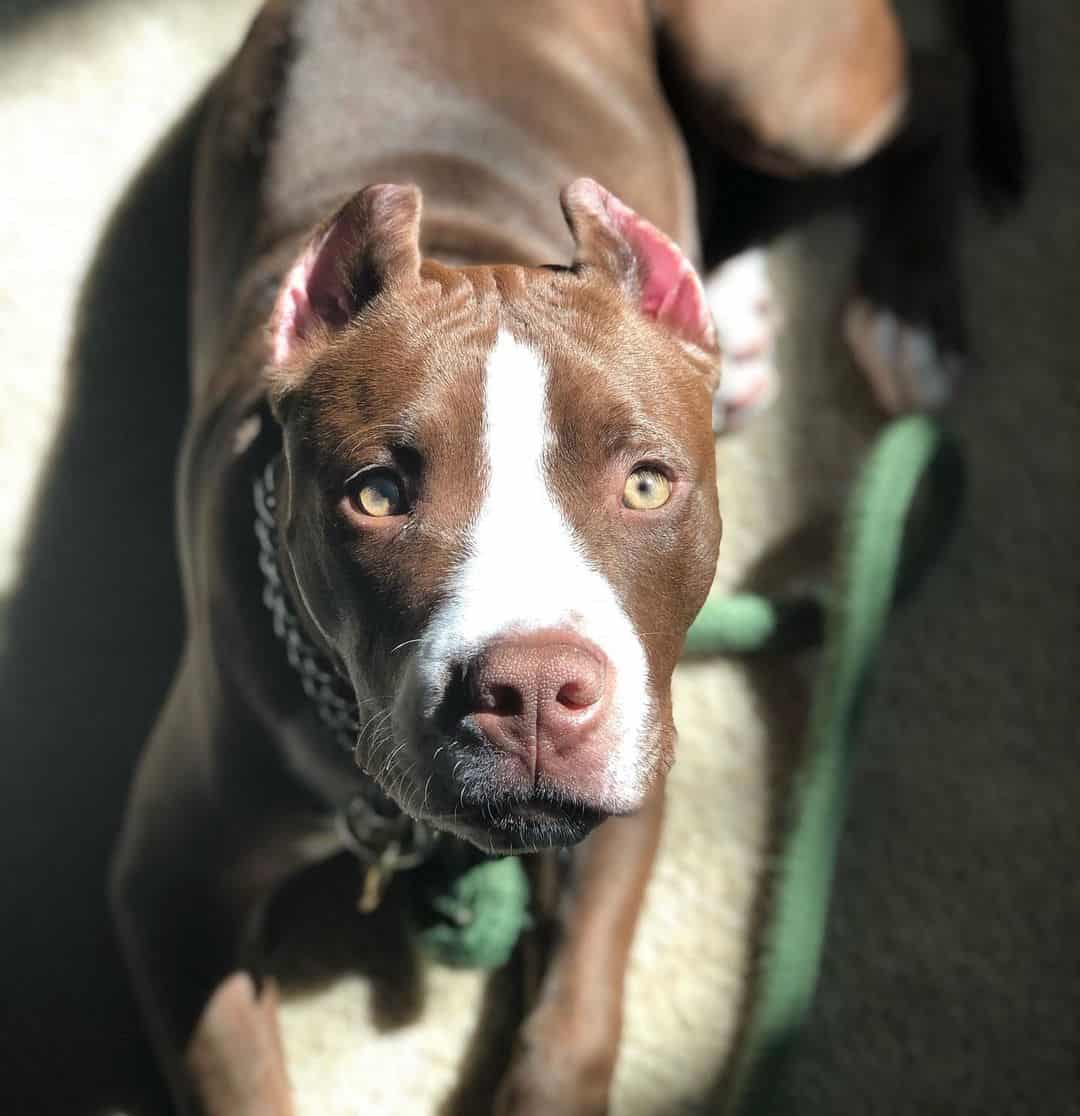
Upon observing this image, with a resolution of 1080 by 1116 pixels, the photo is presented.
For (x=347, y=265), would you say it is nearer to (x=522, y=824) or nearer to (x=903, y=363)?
(x=522, y=824)

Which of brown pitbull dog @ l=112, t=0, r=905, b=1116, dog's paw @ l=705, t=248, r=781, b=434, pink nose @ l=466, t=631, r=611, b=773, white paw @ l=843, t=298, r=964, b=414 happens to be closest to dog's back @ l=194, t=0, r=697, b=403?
brown pitbull dog @ l=112, t=0, r=905, b=1116

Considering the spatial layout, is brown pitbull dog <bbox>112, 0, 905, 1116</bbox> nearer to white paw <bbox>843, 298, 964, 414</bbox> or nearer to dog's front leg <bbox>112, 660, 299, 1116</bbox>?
dog's front leg <bbox>112, 660, 299, 1116</bbox>

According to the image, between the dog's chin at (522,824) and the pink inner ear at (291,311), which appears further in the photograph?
the pink inner ear at (291,311)

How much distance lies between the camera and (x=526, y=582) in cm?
116

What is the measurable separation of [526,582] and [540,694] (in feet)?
0.31

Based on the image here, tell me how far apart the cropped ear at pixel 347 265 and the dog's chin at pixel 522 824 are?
0.45 metres

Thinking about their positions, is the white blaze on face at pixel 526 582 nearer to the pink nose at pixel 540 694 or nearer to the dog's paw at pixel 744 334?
the pink nose at pixel 540 694

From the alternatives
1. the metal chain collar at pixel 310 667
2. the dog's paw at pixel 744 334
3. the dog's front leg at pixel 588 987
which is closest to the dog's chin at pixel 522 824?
the metal chain collar at pixel 310 667

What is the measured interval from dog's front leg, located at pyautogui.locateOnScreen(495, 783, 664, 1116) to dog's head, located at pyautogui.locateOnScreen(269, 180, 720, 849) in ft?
1.58

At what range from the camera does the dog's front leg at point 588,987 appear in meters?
1.65

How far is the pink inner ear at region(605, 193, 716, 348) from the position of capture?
1.36m

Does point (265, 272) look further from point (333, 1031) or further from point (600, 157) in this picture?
point (333, 1031)

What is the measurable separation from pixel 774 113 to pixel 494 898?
1.18 meters

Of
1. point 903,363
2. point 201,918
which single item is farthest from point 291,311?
point 903,363
